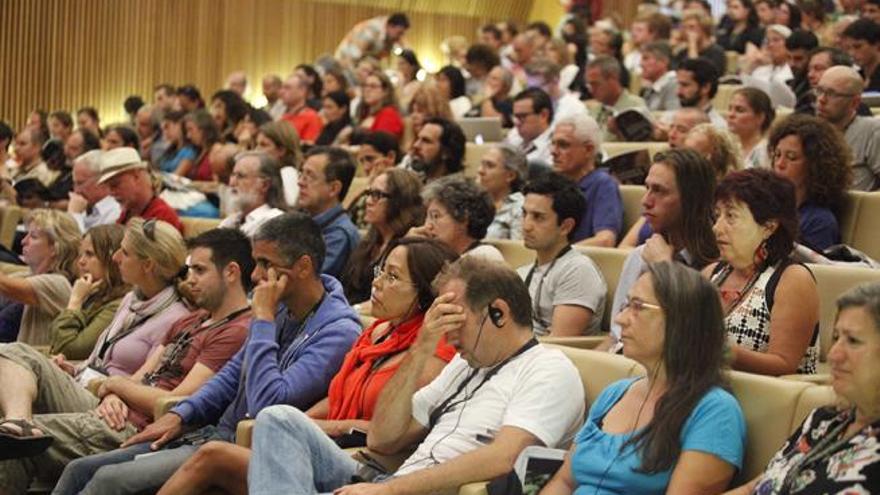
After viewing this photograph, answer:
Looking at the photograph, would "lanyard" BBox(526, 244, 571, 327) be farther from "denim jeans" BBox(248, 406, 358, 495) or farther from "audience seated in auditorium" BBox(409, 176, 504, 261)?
"denim jeans" BBox(248, 406, 358, 495)

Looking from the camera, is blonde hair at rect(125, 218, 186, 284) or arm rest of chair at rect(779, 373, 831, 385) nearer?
arm rest of chair at rect(779, 373, 831, 385)

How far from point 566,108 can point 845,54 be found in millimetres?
1619

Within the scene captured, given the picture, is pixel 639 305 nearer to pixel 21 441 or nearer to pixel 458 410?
pixel 458 410

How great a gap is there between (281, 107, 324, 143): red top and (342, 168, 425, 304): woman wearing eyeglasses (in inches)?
155

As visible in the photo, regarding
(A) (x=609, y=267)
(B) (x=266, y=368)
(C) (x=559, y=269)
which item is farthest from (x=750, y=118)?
(B) (x=266, y=368)

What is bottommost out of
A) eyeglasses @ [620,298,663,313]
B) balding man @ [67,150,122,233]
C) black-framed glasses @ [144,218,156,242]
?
balding man @ [67,150,122,233]

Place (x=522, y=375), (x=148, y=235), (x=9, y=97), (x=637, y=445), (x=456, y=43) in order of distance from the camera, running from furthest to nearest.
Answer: (x=456, y=43) < (x=9, y=97) < (x=148, y=235) < (x=522, y=375) < (x=637, y=445)

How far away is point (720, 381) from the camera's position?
310 centimetres

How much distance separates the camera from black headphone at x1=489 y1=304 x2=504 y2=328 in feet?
11.8

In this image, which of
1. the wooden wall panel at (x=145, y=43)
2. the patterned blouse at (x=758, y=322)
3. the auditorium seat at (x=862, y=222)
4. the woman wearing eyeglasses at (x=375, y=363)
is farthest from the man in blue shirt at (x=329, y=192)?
the wooden wall panel at (x=145, y=43)


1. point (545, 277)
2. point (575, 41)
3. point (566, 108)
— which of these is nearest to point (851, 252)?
point (545, 277)

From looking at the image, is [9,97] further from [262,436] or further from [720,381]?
[720,381]

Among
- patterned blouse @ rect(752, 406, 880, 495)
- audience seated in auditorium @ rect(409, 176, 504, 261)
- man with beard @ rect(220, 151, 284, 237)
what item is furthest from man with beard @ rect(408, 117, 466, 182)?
patterned blouse @ rect(752, 406, 880, 495)

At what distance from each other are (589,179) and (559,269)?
40.4 inches
